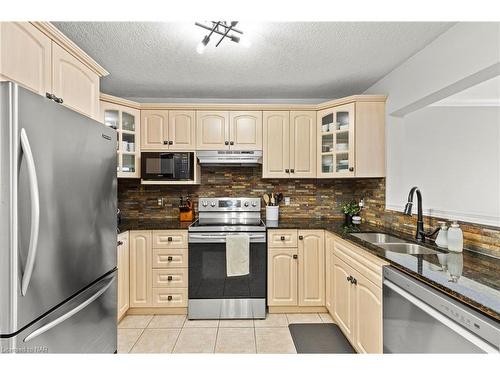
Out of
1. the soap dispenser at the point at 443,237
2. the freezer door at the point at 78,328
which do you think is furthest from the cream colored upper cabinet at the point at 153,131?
the soap dispenser at the point at 443,237

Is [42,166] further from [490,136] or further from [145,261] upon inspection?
[490,136]

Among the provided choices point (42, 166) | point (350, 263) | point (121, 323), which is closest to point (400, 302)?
point (350, 263)

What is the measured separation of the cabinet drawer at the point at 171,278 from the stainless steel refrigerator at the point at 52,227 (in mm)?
1247

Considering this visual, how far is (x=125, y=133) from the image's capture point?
2.87 metres

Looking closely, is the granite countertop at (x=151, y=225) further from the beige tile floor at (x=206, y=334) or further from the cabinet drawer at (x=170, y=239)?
the beige tile floor at (x=206, y=334)

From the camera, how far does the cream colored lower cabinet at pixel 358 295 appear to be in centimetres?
167

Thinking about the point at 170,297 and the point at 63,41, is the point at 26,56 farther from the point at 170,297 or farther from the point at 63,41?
the point at 170,297

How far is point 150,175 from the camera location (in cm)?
290

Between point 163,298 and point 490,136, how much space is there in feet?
9.74

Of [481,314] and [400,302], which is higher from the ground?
[481,314]

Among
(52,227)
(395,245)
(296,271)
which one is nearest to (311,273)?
(296,271)

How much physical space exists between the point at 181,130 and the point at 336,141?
1687 mm

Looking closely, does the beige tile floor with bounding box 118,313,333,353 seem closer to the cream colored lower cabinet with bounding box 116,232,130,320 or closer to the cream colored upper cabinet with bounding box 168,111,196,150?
the cream colored lower cabinet with bounding box 116,232,130,320

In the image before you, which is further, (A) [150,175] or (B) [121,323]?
(A) [150,175]
